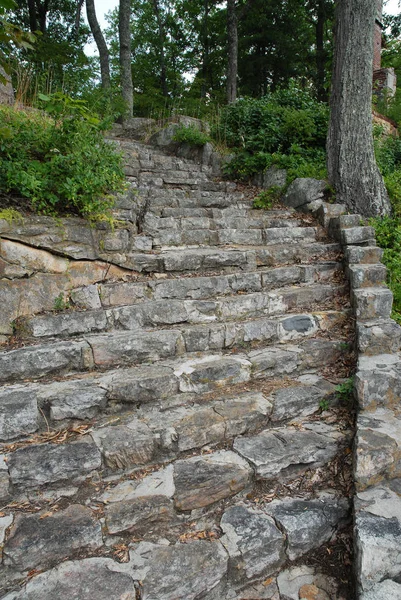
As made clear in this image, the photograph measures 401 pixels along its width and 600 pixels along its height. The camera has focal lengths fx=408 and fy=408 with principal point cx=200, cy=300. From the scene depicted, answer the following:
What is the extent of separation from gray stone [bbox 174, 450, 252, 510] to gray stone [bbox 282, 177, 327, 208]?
4.24 metres

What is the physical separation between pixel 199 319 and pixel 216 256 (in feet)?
2.85

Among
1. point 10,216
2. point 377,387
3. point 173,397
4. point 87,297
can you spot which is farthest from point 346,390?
point 10,216

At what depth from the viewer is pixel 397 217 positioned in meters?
5.33

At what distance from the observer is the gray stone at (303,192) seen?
566 centimetres

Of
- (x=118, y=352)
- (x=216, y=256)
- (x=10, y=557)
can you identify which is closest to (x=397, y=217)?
(x=216, y=256)

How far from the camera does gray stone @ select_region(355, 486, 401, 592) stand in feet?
6.20

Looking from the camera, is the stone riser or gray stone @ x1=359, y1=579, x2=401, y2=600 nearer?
gray stone @ x1=359, y1=579, x2=401, y2=600

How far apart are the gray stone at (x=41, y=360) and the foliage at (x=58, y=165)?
1.25 metres

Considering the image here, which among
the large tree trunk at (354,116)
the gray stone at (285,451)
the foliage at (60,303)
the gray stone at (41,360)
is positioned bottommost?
the gray stone at (285,451)

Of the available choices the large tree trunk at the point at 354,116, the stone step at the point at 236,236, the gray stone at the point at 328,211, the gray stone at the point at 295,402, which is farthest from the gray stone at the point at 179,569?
the large tree trunk at the point at 354,116

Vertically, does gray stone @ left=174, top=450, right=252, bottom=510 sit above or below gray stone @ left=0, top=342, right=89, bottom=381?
below

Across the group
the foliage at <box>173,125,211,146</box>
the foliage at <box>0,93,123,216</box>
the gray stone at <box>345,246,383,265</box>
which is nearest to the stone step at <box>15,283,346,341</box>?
the gray stone at <box>345,246,383,265</box>

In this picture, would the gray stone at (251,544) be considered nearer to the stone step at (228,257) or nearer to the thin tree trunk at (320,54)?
the stone step at (228,257)

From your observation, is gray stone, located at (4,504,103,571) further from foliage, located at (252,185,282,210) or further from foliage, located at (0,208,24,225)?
foliage, located at (252,185,282,210)
